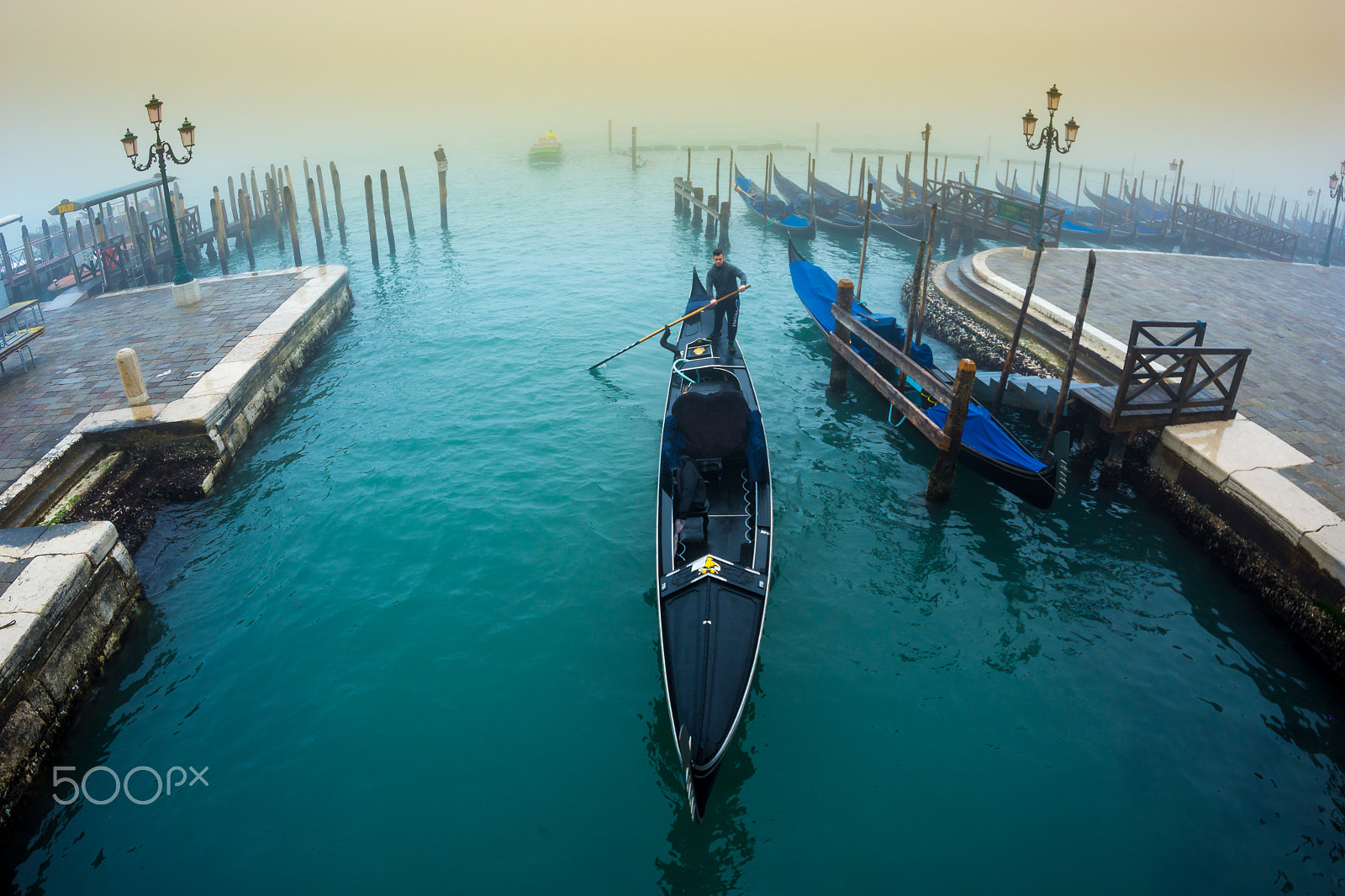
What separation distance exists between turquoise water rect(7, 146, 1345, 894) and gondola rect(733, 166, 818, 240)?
13442mm

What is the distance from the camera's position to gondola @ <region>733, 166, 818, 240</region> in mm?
21234

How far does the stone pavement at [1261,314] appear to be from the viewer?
7387 millimetres

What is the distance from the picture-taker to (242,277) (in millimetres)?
13852

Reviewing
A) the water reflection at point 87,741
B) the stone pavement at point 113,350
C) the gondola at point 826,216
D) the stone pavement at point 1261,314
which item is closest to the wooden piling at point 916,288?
the stone pavement at point 1261,314

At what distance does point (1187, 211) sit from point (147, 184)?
30.9 metres

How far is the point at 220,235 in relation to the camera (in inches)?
700

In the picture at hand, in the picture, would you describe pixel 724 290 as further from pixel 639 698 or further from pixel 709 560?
pixel 639 698

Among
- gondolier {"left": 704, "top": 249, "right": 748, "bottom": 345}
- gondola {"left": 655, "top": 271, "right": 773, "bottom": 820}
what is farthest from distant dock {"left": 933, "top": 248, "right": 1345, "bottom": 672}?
gondolier {"left": 704, "top": 249, "right": 748, "bottom": 345}

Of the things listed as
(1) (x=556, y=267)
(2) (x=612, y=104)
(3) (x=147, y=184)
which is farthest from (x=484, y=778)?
(2) (x=612, y=104)

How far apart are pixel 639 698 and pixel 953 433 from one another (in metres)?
4.18

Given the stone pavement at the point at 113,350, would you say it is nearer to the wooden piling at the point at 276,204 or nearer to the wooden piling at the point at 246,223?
the wooden piling at the point at 246,223

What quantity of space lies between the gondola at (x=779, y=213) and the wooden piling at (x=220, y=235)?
608 inches

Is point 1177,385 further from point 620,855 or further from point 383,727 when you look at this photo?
point 383,727

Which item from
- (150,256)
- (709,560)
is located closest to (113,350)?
(150,256)
